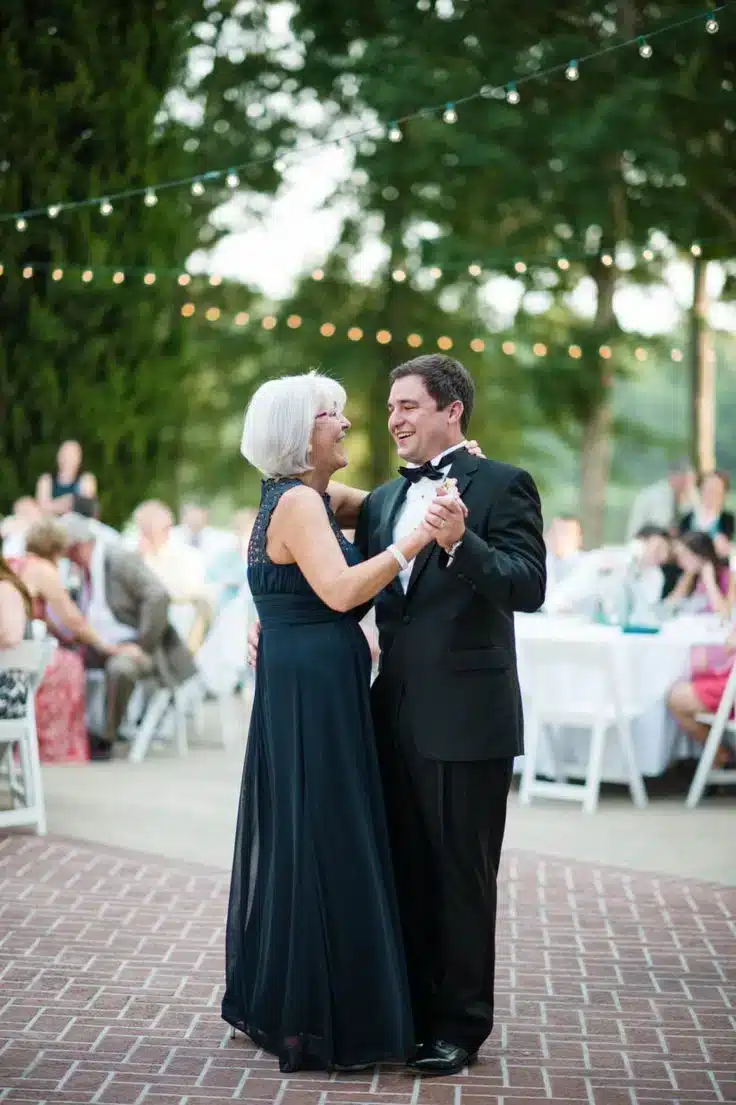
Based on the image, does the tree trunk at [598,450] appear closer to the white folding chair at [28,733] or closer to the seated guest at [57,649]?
the seated guest at [57,649]

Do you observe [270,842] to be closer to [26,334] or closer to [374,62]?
[26,334]

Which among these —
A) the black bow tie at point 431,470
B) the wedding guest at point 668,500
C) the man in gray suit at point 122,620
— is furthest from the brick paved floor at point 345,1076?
the wedding guest at point 668,500

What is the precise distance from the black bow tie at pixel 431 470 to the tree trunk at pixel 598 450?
14.1 meters

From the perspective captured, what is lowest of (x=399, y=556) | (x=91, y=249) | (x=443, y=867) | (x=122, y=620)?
(x=122, y=620)

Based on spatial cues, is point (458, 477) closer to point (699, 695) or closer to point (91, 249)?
point (699, 695)

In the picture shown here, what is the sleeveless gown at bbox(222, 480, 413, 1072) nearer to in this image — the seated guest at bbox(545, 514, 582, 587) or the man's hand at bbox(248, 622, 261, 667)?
the man's hand at bbox(248, 622, 261, 667)

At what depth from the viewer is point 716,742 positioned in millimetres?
8203

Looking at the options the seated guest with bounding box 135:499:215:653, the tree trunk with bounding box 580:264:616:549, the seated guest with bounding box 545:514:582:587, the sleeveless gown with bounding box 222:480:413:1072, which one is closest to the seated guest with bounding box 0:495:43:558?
the seated guest with bounding box 135:499:215:653

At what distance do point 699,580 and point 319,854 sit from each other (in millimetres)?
6181

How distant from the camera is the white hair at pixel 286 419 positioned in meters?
4.07

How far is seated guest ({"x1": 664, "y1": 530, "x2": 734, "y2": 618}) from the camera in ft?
31.9

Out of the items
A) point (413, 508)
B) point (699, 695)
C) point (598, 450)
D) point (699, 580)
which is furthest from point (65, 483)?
point (413, 508)

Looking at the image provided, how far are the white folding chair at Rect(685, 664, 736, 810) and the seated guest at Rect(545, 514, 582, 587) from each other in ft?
7.75

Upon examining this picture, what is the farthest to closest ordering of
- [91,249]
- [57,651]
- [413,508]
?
[91,249] → [57,651] → [413,508]
